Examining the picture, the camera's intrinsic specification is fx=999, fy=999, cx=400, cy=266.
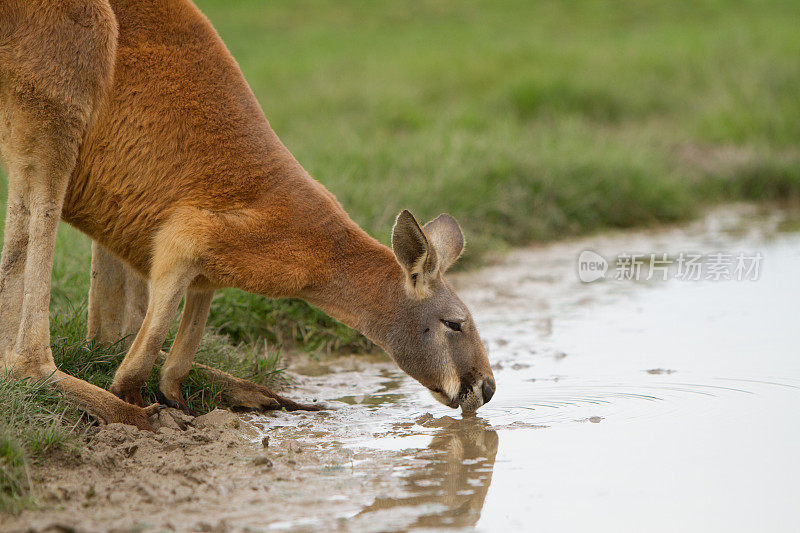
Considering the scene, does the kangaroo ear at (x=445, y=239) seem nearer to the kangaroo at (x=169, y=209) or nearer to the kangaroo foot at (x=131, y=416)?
the kangaroo at (x=169, y=209)

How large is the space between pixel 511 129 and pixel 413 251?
7.82m

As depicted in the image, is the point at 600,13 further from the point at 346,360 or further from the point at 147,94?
the point at 147,94

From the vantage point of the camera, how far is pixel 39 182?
4.64m

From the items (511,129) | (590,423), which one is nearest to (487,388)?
(590,423)

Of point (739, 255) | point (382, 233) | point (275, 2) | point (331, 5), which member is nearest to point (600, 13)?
point (331, 5)

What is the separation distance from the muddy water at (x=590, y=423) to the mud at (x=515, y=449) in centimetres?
1

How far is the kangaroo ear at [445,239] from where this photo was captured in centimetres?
520

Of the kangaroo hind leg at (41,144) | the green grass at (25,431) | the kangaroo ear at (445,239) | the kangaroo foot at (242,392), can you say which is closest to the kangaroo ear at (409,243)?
the kangaroo ear at (445,239)

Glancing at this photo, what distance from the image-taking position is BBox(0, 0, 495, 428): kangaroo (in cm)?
462

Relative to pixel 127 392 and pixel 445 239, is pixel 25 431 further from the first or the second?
pixel 445 239

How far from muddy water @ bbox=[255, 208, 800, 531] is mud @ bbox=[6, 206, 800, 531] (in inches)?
0.5

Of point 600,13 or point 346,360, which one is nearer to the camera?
point 346,360

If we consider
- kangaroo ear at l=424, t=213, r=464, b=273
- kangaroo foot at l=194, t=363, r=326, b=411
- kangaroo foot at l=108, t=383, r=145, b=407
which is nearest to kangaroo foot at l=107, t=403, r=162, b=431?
kangaroo foot at l=108, t=383, r=145, b=407

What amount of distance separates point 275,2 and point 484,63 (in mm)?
11739
